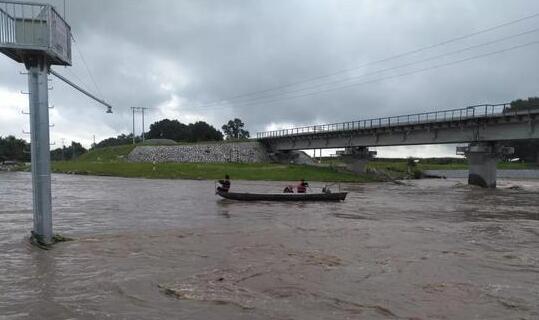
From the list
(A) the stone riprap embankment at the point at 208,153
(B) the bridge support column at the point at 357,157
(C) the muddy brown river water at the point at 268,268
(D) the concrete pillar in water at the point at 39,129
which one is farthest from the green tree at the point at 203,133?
(D) the concrete pillar in water at the point at 39,129

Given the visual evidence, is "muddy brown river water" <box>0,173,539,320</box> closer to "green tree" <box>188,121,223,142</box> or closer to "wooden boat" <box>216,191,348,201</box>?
"wooden boat" <box>216,191,348,201</box>

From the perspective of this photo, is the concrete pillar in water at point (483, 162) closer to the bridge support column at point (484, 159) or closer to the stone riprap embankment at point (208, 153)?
the bridge support column at point (484, 159)

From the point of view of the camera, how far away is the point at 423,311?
10.4 metres

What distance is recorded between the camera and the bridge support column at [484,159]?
198ft

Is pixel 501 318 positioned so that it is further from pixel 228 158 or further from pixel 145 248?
pixel 228 158

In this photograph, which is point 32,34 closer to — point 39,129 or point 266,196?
point 39,129

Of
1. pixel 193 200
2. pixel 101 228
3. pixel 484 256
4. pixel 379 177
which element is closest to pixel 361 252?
pixel 484 256

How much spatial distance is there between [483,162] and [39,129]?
5549 cm

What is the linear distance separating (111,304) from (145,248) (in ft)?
22.2

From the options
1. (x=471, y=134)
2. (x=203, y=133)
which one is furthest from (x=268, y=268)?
(x=203, y=133)

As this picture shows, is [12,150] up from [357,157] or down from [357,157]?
up

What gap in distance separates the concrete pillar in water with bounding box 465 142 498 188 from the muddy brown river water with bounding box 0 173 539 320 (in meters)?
34.7

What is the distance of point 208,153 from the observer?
104812 mm

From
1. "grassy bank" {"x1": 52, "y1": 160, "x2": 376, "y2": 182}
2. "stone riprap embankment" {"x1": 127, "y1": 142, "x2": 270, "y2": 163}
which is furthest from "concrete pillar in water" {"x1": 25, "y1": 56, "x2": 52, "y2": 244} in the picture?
"stone riprap embankment" {"x1": 127, "y1": 142, "x2": 270, "y2": 163}
